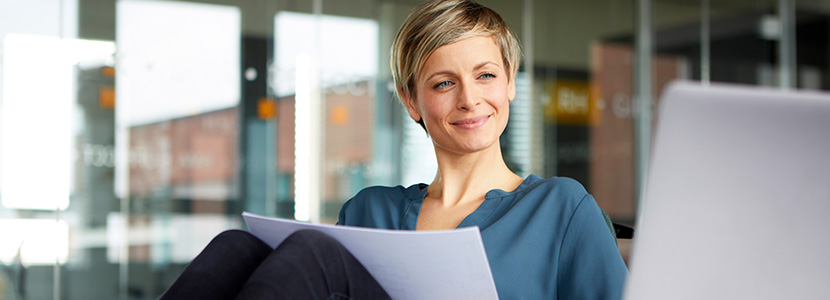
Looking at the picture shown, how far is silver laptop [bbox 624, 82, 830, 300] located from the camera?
0.64m

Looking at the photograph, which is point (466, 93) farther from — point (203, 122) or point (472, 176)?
point (203, 122)

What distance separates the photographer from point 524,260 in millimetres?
1239

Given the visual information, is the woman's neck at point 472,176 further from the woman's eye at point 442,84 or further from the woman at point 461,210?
the woman's eye at point 442,84

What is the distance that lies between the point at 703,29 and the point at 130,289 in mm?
4974

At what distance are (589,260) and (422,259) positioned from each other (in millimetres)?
308

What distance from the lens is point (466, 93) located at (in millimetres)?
1387

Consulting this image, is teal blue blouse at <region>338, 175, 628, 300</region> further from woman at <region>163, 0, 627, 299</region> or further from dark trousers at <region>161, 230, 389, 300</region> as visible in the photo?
dark trousers at <region>161, 230, 389, 300</region>

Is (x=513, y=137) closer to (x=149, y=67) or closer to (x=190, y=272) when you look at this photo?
(x=149, y=67)

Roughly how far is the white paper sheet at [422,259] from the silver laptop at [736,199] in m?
0.25

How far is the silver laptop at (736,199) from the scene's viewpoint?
64cm

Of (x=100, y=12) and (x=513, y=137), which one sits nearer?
(x=100, y=12)

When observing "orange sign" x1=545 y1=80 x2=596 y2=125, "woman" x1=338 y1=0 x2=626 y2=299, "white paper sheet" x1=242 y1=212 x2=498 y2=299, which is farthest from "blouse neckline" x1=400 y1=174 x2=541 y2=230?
"orange sign" x1=545 y1=80 x2=596 y2=125

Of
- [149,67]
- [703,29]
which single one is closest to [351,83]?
[149,67]

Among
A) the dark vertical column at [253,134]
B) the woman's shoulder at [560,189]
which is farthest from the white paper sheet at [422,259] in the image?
the dark vertical column at [253,134]
